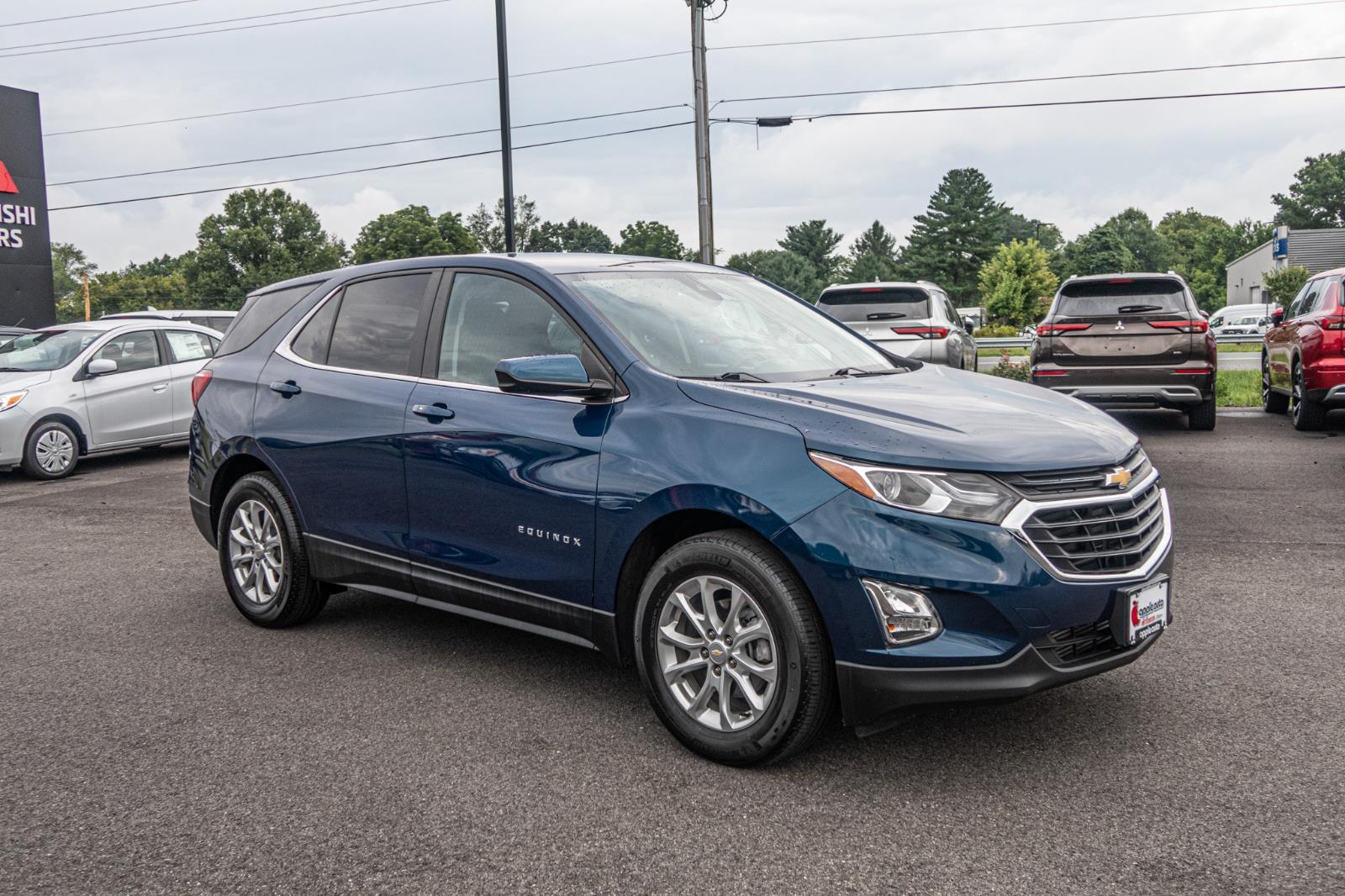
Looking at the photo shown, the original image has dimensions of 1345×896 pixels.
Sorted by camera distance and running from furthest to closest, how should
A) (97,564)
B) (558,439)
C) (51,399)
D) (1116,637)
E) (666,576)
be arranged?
(51,399) → (97,564) → (558,439) → (666,576) → (1116,637)

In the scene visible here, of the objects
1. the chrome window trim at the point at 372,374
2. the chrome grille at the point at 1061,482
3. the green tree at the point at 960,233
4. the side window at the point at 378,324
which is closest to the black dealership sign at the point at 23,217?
the chrome window trim at the point at 372,374

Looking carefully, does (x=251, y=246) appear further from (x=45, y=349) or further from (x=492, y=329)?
(x=492, y=329)

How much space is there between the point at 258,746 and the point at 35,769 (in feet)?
2.31

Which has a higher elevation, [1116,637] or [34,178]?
[34,178]

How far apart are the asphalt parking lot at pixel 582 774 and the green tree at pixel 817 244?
118m

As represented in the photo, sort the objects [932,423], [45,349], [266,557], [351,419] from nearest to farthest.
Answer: [932,423] → [351,419] → [266,557] → [45,349]

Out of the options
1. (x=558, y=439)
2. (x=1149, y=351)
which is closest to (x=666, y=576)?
(x=558, y=439)

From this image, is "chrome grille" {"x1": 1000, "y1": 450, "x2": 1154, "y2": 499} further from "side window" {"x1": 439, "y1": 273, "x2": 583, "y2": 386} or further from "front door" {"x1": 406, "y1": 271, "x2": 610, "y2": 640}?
"side window" {"x1": 439, "y1": 273, "x2": 583, "y2": 386}

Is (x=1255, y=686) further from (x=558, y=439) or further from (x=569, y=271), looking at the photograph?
(x=569, y=271)

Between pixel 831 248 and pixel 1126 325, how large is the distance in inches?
4433

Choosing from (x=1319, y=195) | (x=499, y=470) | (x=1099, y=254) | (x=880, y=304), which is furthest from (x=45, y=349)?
(x=1319, y=195)

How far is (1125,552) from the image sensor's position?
11.8 ft

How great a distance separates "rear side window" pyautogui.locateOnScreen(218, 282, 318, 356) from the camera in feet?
18.7

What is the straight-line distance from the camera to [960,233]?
105 m
